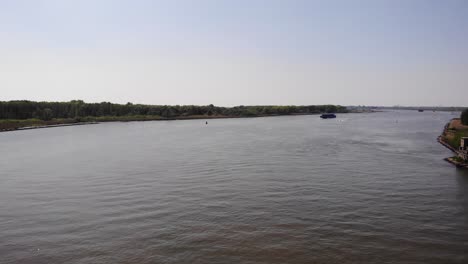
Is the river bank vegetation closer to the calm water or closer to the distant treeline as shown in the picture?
the distant treeline

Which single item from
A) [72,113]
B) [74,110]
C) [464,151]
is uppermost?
[74,110]

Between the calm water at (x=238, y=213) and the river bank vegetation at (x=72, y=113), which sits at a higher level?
the river bank vegetation at (x=72, y=113)

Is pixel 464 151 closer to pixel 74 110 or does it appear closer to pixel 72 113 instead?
pixel 72 113

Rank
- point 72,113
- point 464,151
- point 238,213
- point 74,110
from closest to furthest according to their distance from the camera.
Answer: point 238,213, point 464,151, point 72,113, point 74,110

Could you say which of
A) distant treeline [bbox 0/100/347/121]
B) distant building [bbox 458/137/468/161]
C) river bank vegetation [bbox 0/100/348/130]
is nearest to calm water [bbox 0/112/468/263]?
distant building [bbox 458/137/468/161]

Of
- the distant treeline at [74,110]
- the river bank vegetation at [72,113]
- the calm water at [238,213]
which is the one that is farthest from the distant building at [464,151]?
the distant treeline at [74,110]

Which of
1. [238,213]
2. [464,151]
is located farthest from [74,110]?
[464,151]

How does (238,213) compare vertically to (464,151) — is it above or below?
below

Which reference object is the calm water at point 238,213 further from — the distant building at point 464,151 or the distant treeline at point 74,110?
the distant treeline at point 74,110

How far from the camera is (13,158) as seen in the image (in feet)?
147

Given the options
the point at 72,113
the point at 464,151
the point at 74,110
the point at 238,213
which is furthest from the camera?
the point at 74,110

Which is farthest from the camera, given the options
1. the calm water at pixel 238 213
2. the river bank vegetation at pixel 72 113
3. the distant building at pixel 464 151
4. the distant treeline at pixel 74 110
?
the distant treeline at pixel 74 110

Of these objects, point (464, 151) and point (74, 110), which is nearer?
point (464, 151)

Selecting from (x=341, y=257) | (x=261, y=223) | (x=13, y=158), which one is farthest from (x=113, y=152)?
(x=341, y=257)
